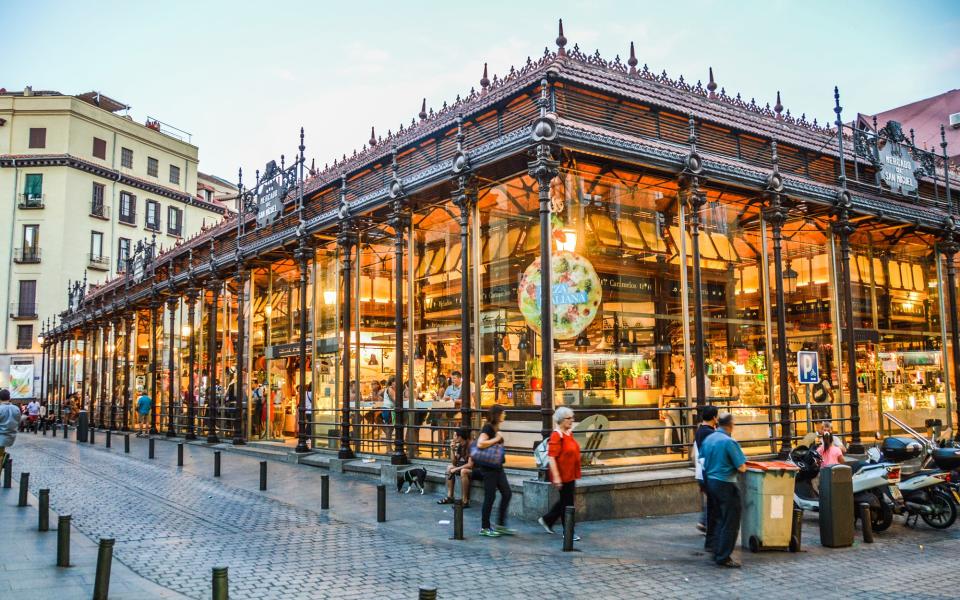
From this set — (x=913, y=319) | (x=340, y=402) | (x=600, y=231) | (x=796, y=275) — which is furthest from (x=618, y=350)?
(x=913, y=319)

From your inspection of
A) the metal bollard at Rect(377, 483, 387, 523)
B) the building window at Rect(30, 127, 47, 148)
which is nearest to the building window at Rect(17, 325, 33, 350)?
the building window at Rect(30, 127, 47, 148)

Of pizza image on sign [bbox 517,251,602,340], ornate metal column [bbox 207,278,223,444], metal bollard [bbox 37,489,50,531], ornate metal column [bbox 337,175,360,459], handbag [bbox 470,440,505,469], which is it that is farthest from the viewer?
ornate metal column [bbox 207,278,223,444]

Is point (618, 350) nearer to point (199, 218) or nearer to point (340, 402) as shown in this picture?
point (340, 402)

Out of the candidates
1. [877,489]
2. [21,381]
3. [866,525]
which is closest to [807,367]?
[877,489]

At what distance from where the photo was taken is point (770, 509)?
9.90m

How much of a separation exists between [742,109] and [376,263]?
9672 mm

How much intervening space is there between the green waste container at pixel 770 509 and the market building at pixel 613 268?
2.97 m

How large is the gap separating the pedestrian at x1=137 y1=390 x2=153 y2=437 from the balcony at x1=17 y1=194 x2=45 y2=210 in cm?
2468

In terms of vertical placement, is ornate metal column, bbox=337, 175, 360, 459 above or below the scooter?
above

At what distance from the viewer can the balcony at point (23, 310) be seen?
5353 centimetres

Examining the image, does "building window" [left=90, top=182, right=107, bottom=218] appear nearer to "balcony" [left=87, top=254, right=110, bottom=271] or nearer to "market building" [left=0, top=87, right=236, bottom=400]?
"market building" [left=0, top=87, right=236, bottom=400]

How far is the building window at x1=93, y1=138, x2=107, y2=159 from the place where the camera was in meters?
56.7

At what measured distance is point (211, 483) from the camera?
16594 millimetres

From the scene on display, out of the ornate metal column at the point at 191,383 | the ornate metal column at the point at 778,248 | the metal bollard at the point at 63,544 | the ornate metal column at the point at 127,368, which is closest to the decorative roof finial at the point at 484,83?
the ornate metal column at the point at 778,248
